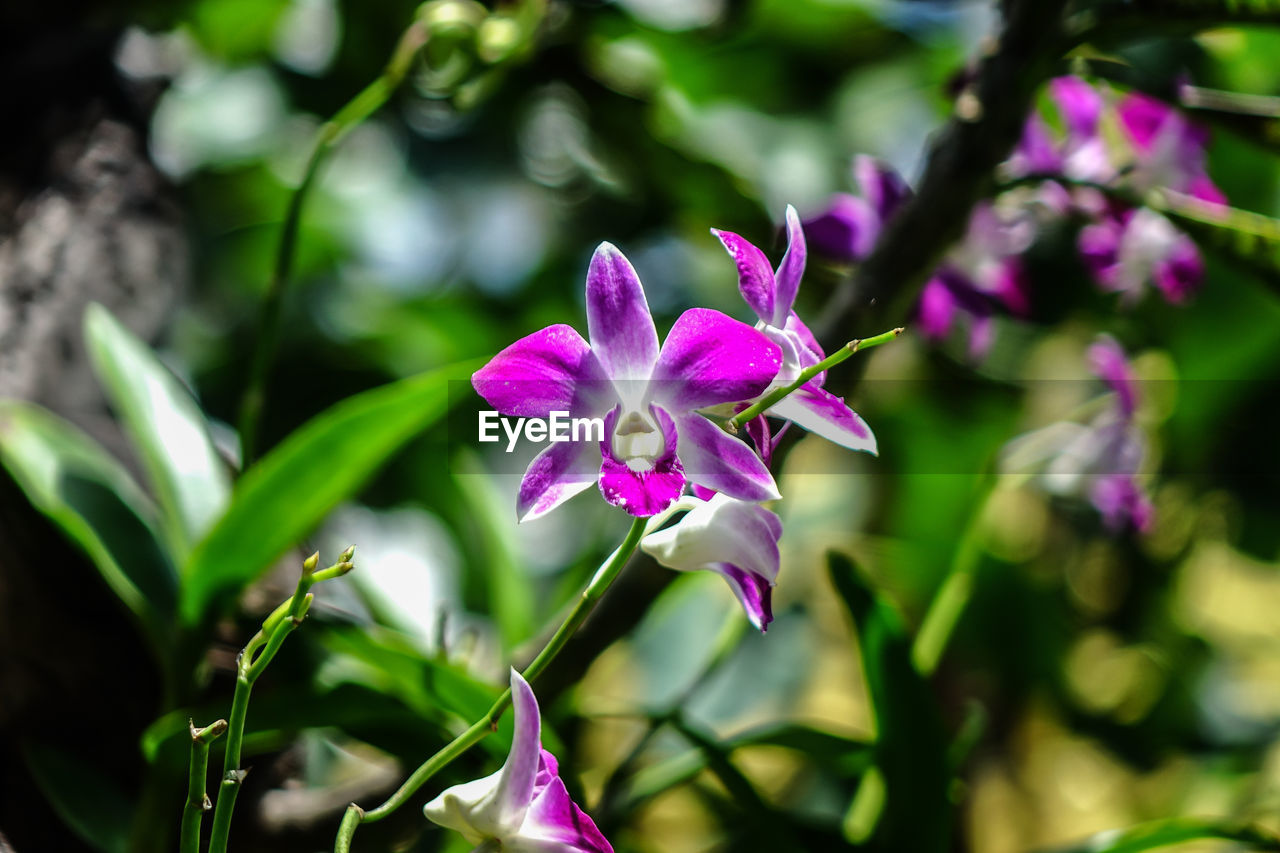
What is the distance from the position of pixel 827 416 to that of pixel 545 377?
→ 8 centimetres

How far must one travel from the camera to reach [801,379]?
246mm

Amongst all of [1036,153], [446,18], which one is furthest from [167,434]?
[1036,153]

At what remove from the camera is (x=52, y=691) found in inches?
21.7

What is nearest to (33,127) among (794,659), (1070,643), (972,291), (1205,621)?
(972,291)

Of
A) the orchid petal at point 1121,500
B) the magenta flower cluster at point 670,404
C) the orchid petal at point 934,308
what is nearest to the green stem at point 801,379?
the magenta flower cluster at point 670,404

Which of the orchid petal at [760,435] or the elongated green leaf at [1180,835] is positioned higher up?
the orchid petal at [760,435]

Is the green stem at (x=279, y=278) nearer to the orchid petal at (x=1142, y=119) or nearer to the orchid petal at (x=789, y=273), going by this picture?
the orchid petal at (x=789, y=273)

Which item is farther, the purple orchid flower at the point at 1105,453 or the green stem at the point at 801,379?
the purple orchid flower at the point at 1105,453

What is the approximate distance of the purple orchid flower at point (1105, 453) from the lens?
23.9 inches

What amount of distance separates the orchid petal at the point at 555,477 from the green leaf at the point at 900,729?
221mm

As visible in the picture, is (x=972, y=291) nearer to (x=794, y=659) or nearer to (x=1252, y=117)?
(x=1252, y=117)

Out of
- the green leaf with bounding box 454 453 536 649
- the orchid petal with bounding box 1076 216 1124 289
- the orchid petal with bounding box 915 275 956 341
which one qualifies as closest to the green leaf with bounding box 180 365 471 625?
the green leaf with bounding box 454 453 536 649

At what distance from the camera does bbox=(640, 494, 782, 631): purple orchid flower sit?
267 millimetres

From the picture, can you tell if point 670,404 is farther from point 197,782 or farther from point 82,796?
point 82,796
